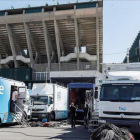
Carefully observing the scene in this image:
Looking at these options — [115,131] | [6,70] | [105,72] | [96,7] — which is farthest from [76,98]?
[6,70]

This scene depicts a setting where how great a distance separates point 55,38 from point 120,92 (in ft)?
129

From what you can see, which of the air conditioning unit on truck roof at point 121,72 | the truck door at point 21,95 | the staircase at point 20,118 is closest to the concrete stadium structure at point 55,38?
the truck door at point 21,95

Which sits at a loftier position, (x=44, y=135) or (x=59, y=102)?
(x=59, y=102)

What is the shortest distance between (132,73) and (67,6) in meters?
35.7

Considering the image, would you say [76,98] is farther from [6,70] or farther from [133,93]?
[6,70]

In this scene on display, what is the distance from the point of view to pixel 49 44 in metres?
49.3

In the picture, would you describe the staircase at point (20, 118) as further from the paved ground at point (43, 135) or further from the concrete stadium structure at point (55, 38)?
the concrete stadium structure at point (55, 38)

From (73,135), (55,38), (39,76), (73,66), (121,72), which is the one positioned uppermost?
(55,38)

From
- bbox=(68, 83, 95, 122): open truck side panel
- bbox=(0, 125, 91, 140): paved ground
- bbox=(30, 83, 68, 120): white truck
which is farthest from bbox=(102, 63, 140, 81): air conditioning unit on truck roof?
bbox=(30, 83, 68, 120): white truck

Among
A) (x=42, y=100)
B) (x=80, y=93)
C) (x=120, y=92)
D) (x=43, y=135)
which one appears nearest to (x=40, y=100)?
(x=42, y=100)

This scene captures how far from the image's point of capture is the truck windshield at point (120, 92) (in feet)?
34.6

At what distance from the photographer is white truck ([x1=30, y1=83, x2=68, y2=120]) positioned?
2077 centimetres

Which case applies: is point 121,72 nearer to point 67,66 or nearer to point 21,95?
point 21,95

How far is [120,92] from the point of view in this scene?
10.8 m
